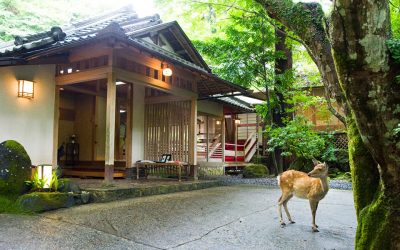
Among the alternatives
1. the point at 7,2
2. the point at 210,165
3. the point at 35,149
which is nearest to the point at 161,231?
the point at 35,149

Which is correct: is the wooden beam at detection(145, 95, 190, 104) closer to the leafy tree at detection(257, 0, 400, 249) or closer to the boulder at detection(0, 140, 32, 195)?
the boulder at detection(0, 140, 32, 195)

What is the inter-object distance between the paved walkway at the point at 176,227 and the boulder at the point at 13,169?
88cm

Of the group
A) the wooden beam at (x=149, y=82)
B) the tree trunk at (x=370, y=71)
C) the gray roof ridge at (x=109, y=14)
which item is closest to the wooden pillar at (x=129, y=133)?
the wooden beam at (x=149, y=82)

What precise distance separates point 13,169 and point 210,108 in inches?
398

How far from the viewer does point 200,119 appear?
17.6 meters

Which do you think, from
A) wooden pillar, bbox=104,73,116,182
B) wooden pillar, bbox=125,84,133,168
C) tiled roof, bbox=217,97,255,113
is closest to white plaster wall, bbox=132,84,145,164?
wooden pillar, bbox=125,84,133,168

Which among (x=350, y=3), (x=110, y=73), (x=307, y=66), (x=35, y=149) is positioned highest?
(x=307, y=66)

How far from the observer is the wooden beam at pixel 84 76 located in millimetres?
8006

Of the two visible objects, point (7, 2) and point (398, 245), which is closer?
point (398, 245)

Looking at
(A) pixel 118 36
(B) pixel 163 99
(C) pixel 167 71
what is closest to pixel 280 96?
(B) pixel 163 99

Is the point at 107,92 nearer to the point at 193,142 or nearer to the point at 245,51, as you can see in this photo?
the point at 193,142

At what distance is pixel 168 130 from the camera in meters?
11.1

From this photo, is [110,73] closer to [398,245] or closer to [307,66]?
[398,245]

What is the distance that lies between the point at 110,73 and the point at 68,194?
10.4 feet
